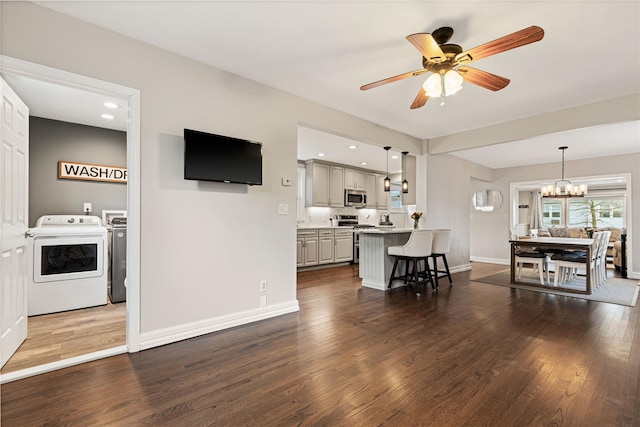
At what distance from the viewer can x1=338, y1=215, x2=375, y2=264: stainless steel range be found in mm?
7488

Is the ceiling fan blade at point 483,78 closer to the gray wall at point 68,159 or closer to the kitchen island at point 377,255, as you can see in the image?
the kitchen island at point 377,255

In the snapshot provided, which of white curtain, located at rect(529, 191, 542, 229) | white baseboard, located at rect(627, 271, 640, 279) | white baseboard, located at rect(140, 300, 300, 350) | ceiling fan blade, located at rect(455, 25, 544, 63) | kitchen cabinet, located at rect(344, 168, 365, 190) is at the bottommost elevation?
white baseboard, located at rect(627, 271, 640, 279)

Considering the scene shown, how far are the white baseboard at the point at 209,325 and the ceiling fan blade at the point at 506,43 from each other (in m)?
2.86

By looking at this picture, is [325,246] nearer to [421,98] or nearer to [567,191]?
[421,98]

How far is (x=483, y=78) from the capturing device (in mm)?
2508

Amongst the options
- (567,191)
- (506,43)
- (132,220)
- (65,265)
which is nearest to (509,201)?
(567,191)

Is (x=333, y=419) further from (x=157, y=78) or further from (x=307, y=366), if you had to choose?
(x=157, y=78)

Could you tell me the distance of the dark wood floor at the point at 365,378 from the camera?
5.48 feet

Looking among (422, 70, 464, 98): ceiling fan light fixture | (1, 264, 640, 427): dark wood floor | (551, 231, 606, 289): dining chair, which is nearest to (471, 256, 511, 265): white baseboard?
(551, 231, 606, 289): dining chair

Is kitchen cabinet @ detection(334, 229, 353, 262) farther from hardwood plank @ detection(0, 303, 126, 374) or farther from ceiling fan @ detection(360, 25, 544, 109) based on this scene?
ceiling fan @ detection(360, 25, 544, 109)

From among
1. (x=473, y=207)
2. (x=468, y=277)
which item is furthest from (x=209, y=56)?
(x=473, y=207)

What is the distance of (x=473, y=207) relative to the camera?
8.43m

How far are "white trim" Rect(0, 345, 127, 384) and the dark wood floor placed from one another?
56 millimetres

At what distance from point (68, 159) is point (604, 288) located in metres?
8.03
